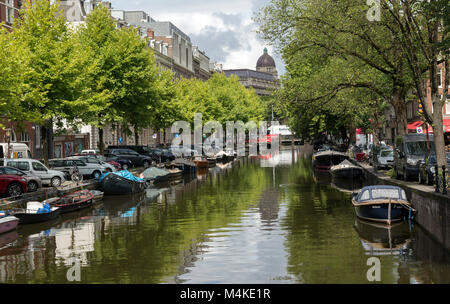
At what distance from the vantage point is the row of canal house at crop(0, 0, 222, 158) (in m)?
55.5

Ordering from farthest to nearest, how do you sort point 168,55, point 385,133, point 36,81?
point 168,55
point 385,133
point 36,81

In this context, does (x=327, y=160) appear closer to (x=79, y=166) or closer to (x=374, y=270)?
(x=79, y=166)

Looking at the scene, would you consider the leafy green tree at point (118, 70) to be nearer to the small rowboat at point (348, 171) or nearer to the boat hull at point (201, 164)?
the boat hull at point (201, 164)

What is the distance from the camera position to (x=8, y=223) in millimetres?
25750

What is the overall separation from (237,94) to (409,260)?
114799 mm

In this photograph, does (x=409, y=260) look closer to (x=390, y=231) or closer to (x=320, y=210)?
(x=390, y=231)

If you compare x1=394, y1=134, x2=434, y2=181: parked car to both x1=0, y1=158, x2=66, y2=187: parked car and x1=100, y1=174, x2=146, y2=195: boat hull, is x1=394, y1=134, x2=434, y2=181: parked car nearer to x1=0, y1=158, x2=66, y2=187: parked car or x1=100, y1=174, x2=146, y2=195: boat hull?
x1=100, y1=174, x2=146, y2=195: boat hull

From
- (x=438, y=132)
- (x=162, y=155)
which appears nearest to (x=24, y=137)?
(x=162, y=155)

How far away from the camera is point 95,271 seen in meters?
19.2

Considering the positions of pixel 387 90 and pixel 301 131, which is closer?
pixel 387 90

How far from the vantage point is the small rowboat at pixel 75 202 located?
3195 centimetres

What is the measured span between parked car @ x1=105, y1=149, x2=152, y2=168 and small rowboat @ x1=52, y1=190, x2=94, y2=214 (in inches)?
984

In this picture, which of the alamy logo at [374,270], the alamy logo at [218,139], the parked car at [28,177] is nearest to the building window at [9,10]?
the parked car at [28,177]
